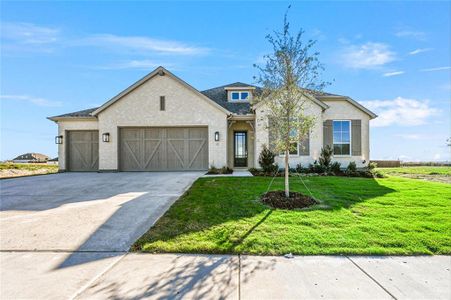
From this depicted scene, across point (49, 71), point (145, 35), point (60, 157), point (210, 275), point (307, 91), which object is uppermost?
point (145, 35)

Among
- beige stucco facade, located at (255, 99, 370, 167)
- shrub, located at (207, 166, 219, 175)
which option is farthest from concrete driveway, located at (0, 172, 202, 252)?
beige stucco facade, located at (255, 99, 370, 167)

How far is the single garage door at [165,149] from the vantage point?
47.7 ft

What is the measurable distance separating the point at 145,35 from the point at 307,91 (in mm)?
10865

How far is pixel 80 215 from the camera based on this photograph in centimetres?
579

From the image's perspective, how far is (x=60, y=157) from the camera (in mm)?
15484

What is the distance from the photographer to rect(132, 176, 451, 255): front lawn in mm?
4023

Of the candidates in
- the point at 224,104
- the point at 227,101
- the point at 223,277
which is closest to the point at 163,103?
the point at 224,104

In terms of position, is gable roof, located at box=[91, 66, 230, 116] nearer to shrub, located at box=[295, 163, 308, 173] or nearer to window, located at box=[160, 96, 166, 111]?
window, located at box=[160, 96, 166, 111]

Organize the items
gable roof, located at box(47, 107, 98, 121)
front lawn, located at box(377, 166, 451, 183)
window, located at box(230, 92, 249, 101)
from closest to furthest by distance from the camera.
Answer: front lawn, located at box(377, 166, 451, 183), gable roof, located at box(47, 107, 98, 121), window, located at box(230, 92, 249, 101)

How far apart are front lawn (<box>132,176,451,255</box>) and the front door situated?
27.4 feet

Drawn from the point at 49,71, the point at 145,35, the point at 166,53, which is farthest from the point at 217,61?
the point at 49,71

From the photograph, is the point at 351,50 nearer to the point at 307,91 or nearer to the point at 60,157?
the point at 307,91

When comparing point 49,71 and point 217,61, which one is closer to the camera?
point 49,71

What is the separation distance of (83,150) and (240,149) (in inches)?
423
